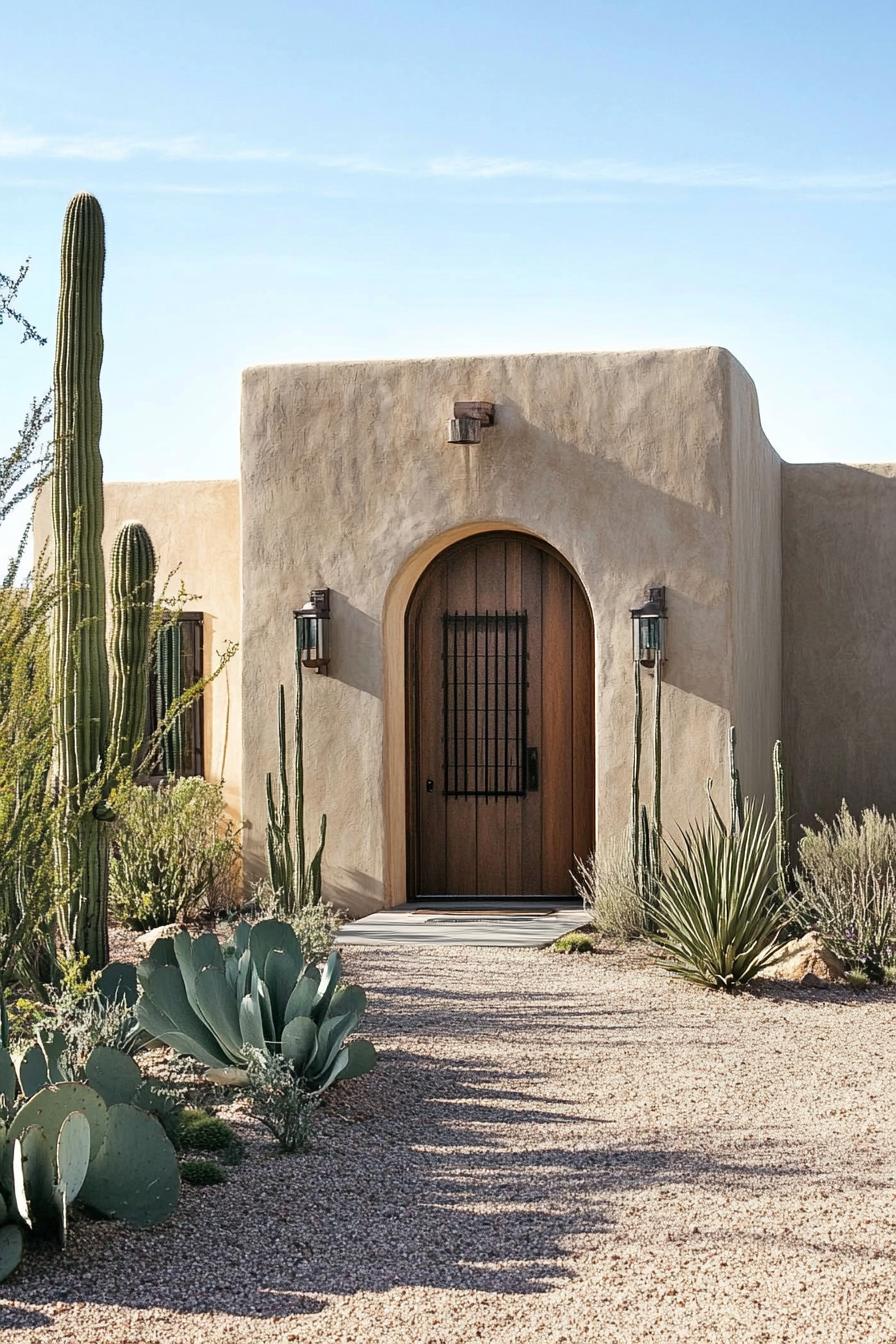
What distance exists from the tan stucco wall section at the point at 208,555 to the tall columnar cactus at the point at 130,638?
334 centimetres

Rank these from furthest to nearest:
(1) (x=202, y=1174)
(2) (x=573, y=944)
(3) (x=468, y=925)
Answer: (3) (x=468, y=925) → (2) (x=573, y=944) → (1) (x=202, y=1174)

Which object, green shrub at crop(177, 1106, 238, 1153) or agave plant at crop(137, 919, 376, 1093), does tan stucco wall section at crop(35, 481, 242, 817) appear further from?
green shrub at crop(177, 1106, 238, 1153)

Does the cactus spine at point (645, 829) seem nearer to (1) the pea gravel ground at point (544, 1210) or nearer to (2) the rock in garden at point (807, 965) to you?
(2) the rock in garden at point (807, 965)

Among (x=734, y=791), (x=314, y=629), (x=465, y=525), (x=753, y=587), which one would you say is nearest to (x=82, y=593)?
(x=314, y=629)

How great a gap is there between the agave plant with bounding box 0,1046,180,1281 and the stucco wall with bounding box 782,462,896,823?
9.19 m

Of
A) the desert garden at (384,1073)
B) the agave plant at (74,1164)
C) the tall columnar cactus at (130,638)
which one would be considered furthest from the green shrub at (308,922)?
the agave plant at (74,1164)

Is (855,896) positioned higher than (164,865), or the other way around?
(164,865)

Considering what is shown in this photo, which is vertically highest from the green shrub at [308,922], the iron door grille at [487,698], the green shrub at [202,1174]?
the iron door grille at [487,698]

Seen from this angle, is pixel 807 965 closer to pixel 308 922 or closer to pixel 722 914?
pixel 722 914

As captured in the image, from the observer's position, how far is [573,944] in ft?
31.6

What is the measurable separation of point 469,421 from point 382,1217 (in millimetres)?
6892

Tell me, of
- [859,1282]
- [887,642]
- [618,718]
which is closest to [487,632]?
[618,718]

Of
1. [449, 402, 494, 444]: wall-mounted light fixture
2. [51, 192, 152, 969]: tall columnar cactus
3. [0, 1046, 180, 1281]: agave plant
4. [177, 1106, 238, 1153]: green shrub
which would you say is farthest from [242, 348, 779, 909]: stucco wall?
[0, 1046, 180, 1281]: agave plant

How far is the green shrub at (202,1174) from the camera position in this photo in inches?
206
